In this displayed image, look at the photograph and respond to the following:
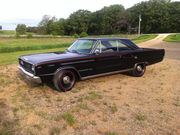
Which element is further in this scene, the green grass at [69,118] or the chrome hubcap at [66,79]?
the chrome hubcap at [66,79]

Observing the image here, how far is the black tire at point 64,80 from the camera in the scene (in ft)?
13.0

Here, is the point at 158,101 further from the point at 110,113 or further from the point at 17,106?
the point at 17,106

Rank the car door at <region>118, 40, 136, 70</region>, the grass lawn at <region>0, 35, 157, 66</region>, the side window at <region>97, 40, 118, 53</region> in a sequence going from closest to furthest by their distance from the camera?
the side window at <region>97, 40, 118, 53</region>, the car door at <region>118, 40, 136, 70</region>, the grass lawn at <region>0, 35, 157, 66</region>

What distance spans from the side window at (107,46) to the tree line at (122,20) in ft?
194

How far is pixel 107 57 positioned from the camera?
474cm

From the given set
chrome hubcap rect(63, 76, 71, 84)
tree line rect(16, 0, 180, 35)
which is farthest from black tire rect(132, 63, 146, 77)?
tree line rect(16, 0, 180, 35)

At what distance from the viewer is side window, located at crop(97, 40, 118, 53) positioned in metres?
4.73

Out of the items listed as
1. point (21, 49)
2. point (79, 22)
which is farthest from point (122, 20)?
point (21, 49)

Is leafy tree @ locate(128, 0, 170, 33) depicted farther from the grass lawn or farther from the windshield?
the windshield

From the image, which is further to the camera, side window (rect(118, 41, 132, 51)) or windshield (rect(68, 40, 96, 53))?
side window (rect(118, 41, 132, 51))

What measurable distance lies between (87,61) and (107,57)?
78 cm

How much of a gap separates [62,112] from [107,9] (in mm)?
84811

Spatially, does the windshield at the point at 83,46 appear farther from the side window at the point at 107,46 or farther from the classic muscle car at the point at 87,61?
the side window at the point at 107,46

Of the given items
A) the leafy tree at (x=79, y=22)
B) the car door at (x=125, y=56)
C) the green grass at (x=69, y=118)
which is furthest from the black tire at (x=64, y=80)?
the leafy tree at (x=79, y=22)
